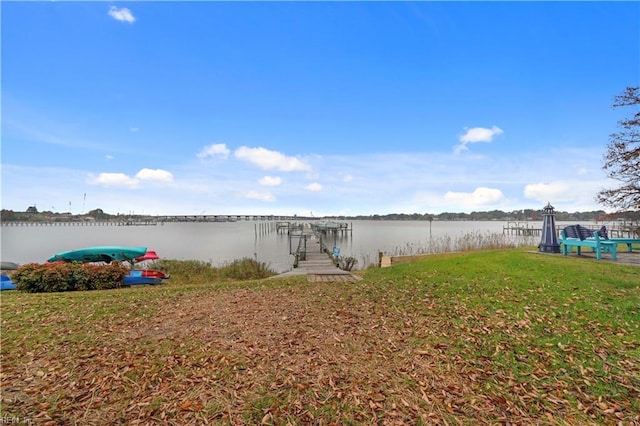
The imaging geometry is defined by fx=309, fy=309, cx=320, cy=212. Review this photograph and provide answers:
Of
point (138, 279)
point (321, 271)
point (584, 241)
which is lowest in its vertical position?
point (138, 279)

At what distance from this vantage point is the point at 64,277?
324 inches

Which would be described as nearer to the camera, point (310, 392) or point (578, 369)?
point (310, 392)

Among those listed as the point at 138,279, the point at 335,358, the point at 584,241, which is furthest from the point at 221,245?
the point at 335,358

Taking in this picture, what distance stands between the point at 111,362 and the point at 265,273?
10649 mm

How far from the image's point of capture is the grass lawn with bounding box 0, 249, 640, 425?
2633mm

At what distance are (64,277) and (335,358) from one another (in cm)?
843

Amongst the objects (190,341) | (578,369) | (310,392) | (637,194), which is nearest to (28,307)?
(190,341)

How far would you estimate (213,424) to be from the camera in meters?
2.49

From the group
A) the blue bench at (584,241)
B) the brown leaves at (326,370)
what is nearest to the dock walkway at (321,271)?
the brown leaves at (326,370)

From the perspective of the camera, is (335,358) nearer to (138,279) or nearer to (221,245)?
(138,279)

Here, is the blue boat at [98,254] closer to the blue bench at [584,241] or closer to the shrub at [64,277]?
the shrub at [64,277]

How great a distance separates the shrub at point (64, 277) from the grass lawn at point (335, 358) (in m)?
2.18

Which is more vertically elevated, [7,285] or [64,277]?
[64,277]

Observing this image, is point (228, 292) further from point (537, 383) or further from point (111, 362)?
point (537, 383)
